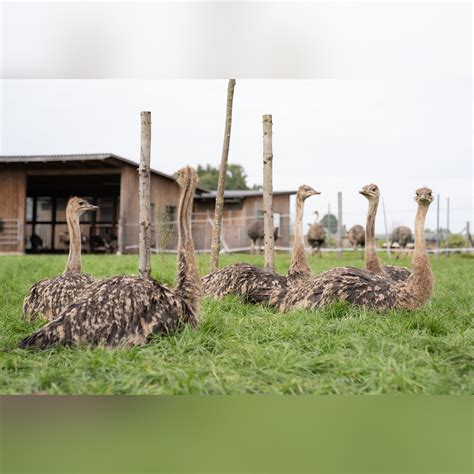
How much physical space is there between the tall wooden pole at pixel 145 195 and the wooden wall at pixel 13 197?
23.0 feet

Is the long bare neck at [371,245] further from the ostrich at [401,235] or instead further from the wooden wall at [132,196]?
the ostrich at [401,235]

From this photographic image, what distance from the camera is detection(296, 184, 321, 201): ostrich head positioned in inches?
212

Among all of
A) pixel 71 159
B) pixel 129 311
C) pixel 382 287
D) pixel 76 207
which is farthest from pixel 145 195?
pixel 71 159

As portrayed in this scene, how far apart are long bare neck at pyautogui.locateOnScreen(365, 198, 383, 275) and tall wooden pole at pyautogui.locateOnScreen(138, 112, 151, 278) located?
183 cm

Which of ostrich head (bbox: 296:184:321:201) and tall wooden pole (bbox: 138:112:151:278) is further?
ostrich head (bbox: 296:184:321:201)

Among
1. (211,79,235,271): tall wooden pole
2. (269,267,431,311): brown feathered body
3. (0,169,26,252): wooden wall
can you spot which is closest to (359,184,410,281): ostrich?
(269,267,431,311): brown feathered body

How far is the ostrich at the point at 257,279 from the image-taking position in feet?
16.4

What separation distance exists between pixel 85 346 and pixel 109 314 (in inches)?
8.4

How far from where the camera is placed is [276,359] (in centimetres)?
290

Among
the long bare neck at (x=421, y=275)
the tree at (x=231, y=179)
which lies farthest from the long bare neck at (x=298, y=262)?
the tree at (x=231, y=179)

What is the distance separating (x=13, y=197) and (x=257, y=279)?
25.7 ft

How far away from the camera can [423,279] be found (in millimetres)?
4219

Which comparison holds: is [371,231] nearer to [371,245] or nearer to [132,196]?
[371,245]

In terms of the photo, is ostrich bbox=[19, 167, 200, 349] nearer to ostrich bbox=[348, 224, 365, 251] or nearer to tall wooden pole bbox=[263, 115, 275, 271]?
tall wooden pole bbox=[263, 115, 275, 271]
